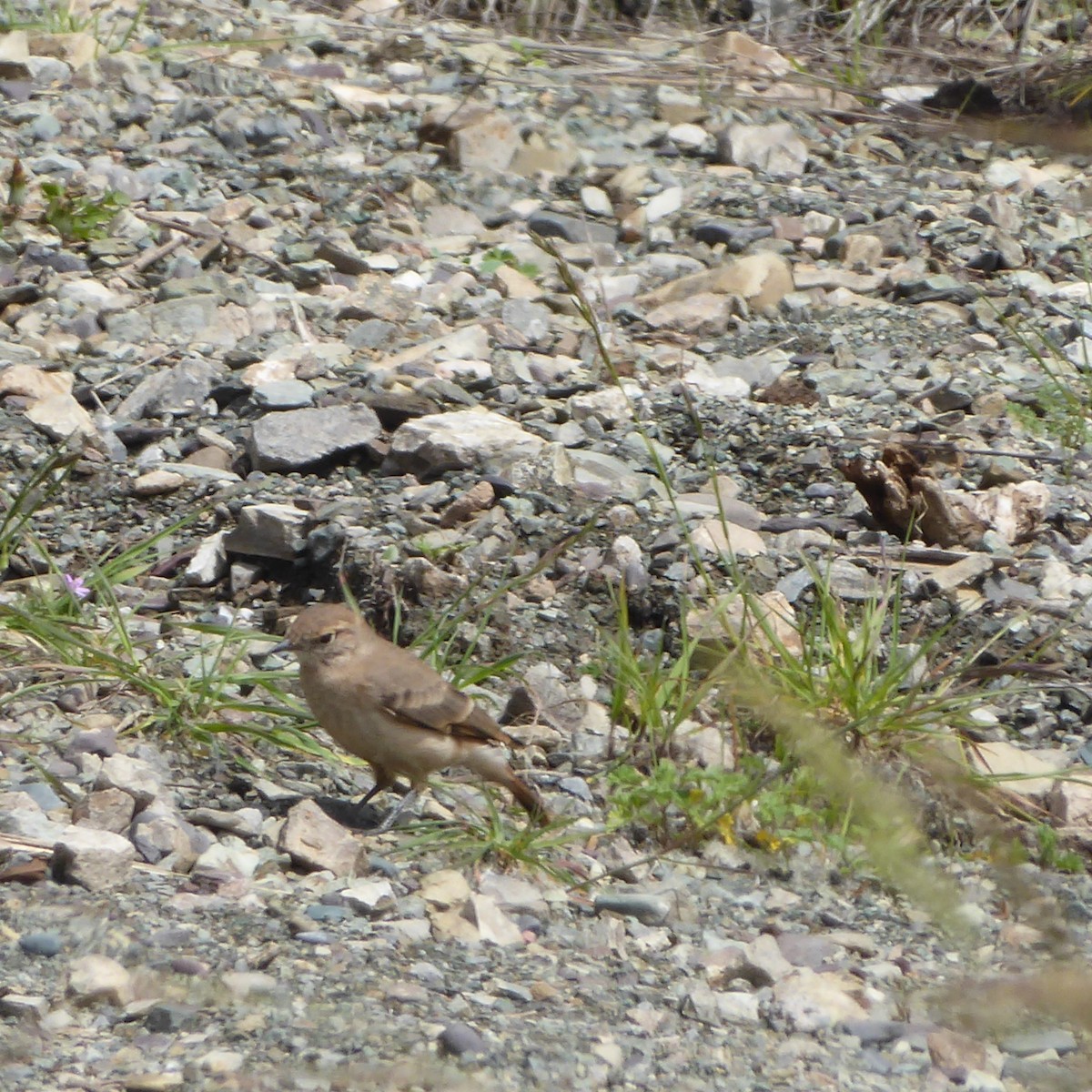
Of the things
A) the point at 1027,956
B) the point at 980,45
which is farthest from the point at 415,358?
the point at 980,45

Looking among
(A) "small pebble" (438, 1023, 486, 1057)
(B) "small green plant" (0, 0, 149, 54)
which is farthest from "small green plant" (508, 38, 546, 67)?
(A) "small pebble" (438, 1023, 486, 1057)

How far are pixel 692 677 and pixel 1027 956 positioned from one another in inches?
51.2

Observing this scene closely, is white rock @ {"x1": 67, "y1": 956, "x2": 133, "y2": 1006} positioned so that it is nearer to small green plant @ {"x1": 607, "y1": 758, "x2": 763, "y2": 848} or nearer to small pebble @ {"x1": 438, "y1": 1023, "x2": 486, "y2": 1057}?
small pebble @ {"x1": 438, "y1": 1023, "x2": 486, "y2": 1057}

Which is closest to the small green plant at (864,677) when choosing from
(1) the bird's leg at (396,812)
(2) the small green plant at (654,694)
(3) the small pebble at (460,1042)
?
(2) the small green plant at (654,694)

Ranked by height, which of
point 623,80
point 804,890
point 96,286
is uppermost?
point 623,80

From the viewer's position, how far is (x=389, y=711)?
159 inches

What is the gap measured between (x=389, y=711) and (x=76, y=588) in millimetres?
1211

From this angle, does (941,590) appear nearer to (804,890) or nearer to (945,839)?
(945,839)

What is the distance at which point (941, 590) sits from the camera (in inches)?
205

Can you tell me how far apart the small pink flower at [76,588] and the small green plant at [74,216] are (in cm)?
273

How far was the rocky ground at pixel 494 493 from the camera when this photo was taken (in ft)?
10.3

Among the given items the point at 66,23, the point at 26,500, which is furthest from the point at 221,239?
the point at 66,23

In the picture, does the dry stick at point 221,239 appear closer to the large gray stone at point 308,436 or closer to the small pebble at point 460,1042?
the large gray stone at point 308,436

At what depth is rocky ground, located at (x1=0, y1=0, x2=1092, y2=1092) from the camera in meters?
3.13
